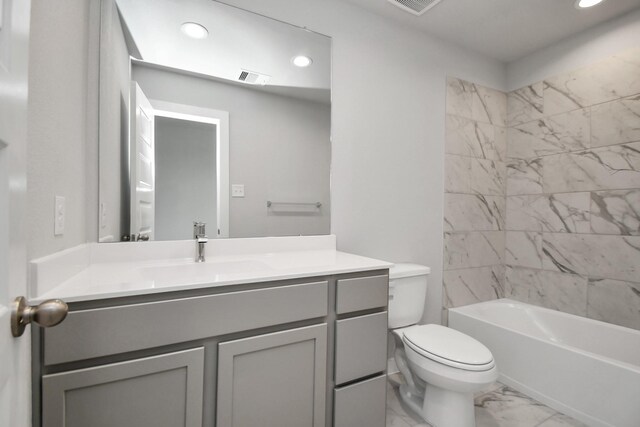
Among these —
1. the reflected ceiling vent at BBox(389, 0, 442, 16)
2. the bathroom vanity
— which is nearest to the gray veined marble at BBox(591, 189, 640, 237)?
the reflected ceiling vent at BBox(389, 0, 442, 16)

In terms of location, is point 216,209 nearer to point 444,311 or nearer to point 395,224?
point 395,224

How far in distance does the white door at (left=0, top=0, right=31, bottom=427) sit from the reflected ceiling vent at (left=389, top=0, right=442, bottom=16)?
6.30ft

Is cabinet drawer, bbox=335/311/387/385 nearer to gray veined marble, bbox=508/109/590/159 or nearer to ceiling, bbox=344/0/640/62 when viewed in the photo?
ceiling, bbox=344/0/640/62

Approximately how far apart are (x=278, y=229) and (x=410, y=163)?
1.11m

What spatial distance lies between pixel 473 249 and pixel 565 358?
93 centimetres

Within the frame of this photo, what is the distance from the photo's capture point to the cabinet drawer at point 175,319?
2.61ft

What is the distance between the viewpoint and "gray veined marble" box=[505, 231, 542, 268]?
2430 millimetres


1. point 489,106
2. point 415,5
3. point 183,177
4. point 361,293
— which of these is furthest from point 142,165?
point 489,106

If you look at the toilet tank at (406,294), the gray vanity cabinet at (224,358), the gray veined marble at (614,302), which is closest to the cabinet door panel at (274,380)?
the gray vanity cabinet at (224,358)

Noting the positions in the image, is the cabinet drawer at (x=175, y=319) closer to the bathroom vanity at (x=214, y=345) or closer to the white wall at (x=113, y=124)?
the bathroom vanity at (x=214, y=345)

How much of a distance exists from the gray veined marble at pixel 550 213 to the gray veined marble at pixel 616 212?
48mm

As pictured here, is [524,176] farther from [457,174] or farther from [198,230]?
[198,230]

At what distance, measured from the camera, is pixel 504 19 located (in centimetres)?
206

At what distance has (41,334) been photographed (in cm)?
77
